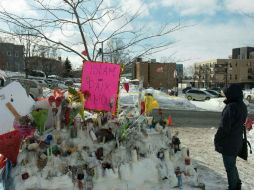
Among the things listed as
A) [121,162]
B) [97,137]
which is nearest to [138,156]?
[121,162]

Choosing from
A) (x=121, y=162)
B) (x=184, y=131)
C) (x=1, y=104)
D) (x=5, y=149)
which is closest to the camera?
(x=5, y=149)

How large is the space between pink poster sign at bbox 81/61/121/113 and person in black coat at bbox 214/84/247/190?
173 centimetres

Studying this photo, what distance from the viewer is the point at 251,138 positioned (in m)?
9.03

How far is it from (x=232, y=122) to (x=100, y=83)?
2156 millimetres

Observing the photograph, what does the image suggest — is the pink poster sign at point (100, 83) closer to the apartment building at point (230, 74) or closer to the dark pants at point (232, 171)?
the dark pants at point (232, 171)

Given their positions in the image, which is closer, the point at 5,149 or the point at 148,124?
the point at 5,149

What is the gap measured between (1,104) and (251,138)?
6.25 m

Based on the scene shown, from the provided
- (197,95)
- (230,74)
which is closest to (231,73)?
(230,74)

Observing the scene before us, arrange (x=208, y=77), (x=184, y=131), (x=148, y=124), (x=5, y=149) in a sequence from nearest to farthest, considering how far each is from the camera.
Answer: (x=5, y=149) → (x=148, y=124) → (x=184, y=131) → (x=208, y=77)

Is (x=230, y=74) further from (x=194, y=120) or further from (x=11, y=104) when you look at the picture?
(x=11, y=104)

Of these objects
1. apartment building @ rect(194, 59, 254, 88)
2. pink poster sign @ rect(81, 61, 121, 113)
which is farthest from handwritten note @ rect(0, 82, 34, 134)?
apartment building @ rect(194, 59, 254, 88)

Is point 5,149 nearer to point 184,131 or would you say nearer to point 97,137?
point 97,137

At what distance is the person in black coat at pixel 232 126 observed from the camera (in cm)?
500

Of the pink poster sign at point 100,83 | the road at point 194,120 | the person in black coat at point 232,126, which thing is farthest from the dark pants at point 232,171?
the road at point 194,120
